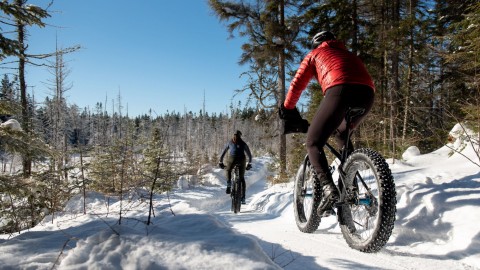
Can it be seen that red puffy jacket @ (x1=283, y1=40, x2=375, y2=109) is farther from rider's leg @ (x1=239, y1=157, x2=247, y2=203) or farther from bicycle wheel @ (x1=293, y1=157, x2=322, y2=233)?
rider's leg @ (x1=239, y1=157, x2=247, y2=203)

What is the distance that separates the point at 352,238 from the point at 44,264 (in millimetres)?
2545

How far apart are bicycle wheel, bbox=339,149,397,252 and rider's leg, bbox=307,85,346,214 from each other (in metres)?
0.19

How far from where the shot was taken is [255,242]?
189cm

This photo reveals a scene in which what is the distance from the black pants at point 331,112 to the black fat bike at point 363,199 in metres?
0.10

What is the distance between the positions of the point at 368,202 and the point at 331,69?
4.33 feet

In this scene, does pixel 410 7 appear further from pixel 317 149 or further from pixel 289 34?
pixel 317 149

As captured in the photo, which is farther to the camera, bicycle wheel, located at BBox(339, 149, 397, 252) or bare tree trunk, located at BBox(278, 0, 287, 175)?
bare tree trunk, located at BBox(278, 0, 287, 175)

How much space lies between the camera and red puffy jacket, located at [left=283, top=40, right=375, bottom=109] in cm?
267

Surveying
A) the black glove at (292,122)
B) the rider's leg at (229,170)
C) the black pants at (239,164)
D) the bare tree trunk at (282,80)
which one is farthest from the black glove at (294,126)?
the bare tree trunk at (282,80)

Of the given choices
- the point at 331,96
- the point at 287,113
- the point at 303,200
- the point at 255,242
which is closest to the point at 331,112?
the point at 331,96

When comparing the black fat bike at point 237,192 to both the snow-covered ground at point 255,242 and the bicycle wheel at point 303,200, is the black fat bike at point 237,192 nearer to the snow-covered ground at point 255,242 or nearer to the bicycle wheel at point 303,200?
the snow-covered ground at point 255,242

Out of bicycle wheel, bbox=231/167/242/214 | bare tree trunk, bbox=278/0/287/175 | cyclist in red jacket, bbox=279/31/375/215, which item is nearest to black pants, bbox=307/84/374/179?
cyclist in red jacket, bbox=279/31/375/215

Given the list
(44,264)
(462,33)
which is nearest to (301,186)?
(44,264)

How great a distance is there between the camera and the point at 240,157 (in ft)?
26.8
